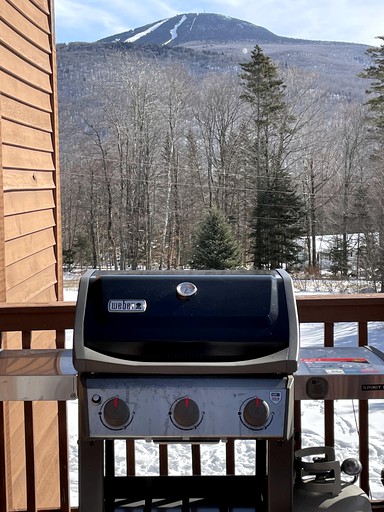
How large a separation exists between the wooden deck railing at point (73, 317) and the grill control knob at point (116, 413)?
794mm

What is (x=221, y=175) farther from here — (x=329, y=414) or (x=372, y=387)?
(x=372, y=387)

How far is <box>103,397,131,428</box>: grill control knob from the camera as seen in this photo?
134 cm

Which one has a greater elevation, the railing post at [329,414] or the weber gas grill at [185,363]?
the weber gas grill at [185,363]

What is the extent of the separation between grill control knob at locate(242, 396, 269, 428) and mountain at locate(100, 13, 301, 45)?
61.5m

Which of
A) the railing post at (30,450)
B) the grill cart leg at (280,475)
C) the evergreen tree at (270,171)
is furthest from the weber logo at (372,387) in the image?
the evergreen tree at (270,171)

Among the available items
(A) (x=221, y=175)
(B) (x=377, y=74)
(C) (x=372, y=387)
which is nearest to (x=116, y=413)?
(C) (x=372, y=387)

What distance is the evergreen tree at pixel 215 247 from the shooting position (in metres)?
18.4

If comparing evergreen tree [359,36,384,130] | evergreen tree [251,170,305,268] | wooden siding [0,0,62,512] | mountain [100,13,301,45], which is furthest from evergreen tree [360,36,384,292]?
mountain [100,13,301,45]

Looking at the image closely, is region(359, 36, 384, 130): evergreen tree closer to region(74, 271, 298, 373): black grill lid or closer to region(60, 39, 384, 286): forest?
region(60, 39, 384, 286): forest

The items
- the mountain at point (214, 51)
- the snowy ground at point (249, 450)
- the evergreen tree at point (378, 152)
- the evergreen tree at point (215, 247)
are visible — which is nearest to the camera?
the snowy ground at point (249, 450)

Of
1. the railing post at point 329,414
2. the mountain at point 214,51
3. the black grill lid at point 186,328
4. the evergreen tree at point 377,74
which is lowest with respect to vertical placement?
the railing post at point 329,414

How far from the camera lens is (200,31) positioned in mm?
66500

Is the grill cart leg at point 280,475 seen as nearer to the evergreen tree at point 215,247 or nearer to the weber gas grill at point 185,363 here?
the weber gas grill at point 185,363

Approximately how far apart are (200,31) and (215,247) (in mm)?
53158
